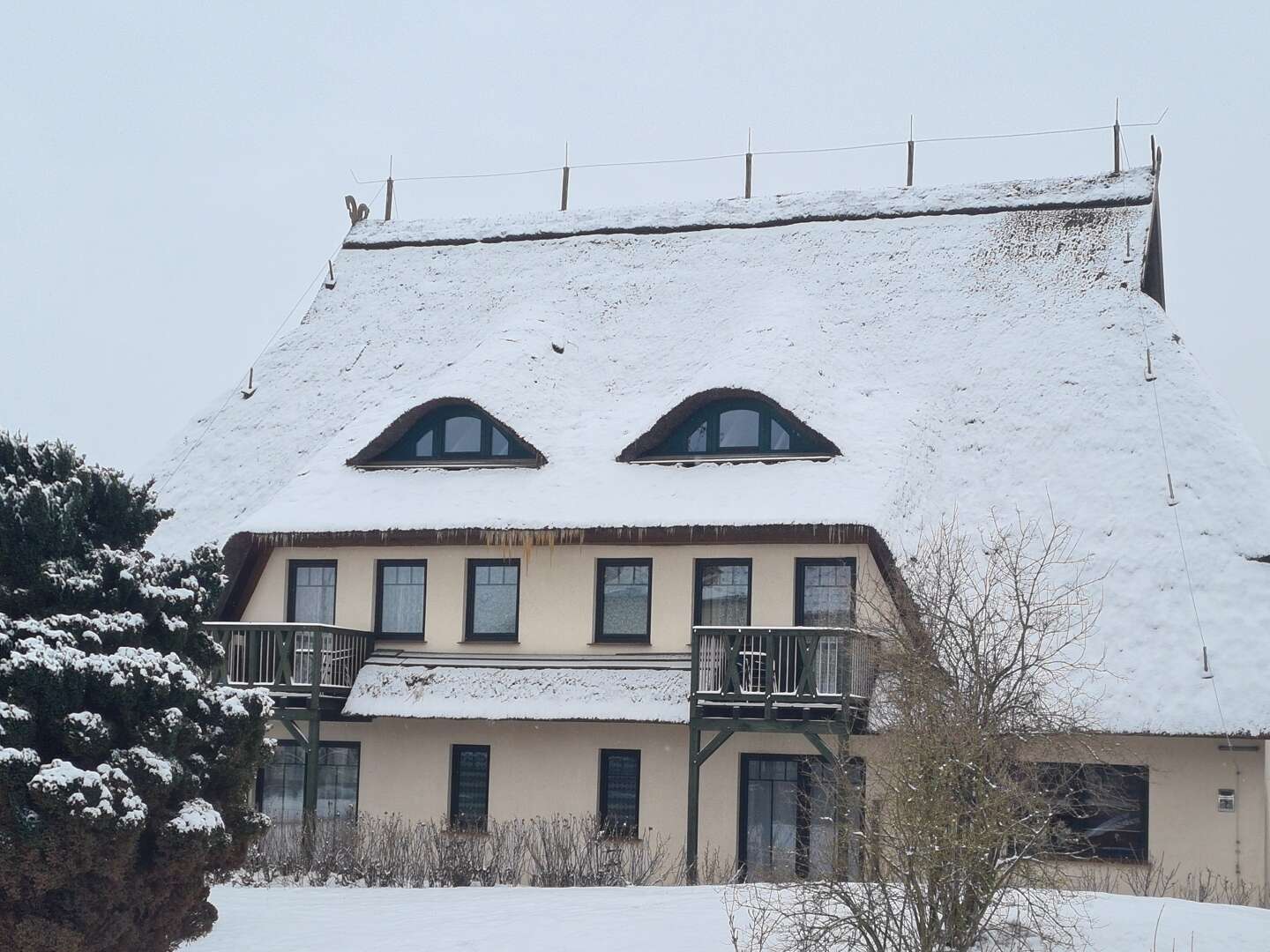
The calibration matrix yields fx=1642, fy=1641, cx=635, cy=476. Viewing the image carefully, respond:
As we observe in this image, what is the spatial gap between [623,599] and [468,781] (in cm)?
352

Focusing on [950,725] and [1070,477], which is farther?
[1070,477]

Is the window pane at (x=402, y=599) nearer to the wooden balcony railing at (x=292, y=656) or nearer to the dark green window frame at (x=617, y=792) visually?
the wooden balcony railing at (x=292, y=656)

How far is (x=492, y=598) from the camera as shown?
2459 cm

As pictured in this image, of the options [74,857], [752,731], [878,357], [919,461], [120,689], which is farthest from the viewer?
[878,357]

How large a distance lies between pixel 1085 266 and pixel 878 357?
4.06 metres

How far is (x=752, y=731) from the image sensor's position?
22234 mm

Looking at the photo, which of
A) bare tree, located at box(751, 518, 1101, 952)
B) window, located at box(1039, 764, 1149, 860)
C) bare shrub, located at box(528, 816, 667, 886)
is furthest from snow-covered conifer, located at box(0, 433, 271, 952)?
window, located at box(1039, 764, 1149, 860)

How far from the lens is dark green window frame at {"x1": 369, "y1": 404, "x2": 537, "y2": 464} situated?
25703 mm

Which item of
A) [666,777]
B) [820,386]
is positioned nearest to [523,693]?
[666,777]

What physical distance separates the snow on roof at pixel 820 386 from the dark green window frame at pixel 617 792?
338cm

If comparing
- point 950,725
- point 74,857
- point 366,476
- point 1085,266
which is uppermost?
point 1085,266

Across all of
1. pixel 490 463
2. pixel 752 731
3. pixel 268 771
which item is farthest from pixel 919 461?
pixel 268 771

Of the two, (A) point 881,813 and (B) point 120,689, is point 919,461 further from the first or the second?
(B) point 120,689

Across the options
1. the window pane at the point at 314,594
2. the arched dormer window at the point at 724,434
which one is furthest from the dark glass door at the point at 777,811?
the window pane at the point at 314,594
